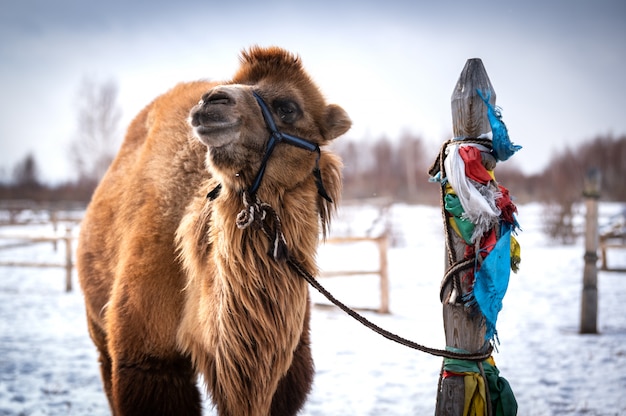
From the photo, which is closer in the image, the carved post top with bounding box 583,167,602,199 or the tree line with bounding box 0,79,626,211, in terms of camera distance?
the carved post top with bounding box 583,167,602,199

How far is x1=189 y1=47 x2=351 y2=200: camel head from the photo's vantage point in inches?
86.4

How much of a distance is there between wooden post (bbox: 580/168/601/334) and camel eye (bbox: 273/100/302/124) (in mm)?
5373

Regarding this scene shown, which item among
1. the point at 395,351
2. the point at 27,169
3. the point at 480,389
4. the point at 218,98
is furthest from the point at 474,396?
the point at 27,169

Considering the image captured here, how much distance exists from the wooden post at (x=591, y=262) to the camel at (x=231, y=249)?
4.93m

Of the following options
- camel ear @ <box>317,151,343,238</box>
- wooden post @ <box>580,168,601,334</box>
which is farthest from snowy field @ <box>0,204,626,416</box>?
camel ear @ <box>317,151,343,238</box>

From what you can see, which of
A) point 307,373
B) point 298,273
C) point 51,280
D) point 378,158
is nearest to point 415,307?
point 307,373

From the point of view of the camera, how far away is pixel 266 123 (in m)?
2.41

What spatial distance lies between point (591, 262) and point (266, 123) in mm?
5614

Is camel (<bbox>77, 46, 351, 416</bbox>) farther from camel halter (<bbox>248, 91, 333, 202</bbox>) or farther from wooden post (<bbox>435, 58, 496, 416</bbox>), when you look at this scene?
wooden post (<bbox>435, 58, 496, 416</bbox>)

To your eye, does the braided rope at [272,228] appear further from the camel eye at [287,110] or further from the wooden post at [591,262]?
the wooden post at [591,262]

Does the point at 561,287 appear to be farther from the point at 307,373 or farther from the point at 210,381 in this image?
the point at 210,381

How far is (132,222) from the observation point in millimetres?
2918

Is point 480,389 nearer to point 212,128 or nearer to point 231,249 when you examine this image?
point 231,249

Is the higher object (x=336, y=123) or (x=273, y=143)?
(x=336, y=123)
